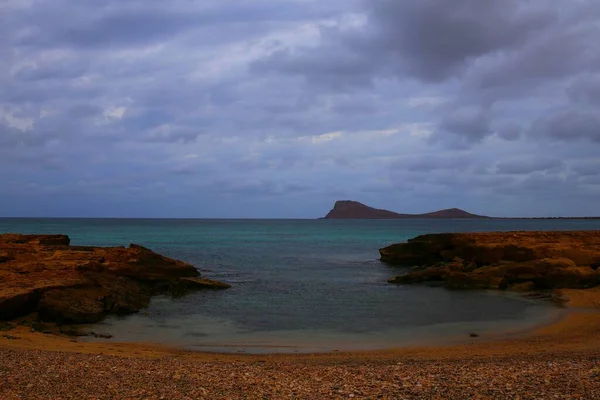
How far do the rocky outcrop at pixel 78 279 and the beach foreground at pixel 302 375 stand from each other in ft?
16.3

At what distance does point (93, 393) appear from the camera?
9.82 metres

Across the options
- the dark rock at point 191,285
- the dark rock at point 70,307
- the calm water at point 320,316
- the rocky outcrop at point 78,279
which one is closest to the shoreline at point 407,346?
the calm water at point 320,316

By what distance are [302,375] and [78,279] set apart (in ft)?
55.6

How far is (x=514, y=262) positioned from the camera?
36.4 m

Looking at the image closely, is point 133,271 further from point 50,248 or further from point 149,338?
point 149,338

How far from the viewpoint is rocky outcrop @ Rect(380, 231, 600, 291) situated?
32.4 m

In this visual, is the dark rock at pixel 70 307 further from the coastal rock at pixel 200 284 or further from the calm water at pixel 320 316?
the coastal rock at pixel 200 284

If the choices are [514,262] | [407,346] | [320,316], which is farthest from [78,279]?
[514,262]

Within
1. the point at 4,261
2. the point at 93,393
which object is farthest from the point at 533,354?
the point at 4,261

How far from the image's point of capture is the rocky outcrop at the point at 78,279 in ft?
70.4

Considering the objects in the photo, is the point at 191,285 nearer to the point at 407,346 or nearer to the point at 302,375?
the point at 407,346

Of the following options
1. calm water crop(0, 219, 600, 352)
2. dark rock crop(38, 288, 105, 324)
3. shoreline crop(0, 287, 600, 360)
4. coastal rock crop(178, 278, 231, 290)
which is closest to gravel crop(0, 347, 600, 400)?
shoreline crop(0, 287, 600, 360)

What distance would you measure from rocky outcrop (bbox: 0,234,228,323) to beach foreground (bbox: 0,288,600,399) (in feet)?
16.3

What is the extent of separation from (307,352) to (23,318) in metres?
12.5
